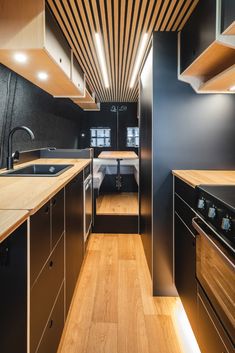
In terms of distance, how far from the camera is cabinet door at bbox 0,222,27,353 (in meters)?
1.00

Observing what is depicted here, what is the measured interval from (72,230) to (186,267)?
0.87 meters

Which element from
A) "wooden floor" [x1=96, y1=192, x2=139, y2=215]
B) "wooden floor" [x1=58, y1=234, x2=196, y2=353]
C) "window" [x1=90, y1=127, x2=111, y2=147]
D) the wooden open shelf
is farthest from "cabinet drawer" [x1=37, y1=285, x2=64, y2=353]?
"window" [x1=90, y1=127, x2=111, y2=147]

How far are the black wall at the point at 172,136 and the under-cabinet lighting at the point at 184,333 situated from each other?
29cm

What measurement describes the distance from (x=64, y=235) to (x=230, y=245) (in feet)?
3.62

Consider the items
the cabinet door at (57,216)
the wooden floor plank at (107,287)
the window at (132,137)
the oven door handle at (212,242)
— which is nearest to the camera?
the oven door handle at (212,242)

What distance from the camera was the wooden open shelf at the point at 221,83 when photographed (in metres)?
1.78

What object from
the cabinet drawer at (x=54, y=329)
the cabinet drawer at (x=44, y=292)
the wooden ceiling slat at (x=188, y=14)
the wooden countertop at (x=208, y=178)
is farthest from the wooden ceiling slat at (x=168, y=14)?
the cabinet drawer at (x=54, y=329)

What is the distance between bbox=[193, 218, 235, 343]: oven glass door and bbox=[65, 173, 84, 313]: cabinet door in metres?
0.87

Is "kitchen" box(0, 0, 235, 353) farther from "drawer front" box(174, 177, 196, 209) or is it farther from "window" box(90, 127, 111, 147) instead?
"window" box(90, 127, 111, 147)

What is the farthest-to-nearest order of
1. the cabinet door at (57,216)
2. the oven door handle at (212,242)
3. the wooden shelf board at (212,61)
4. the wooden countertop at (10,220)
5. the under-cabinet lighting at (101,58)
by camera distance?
the under-cabinet lighting at (101,58) < the wooden shelf board at (212,61) < the cabinet door at (57,216) < the oven door handle at (212,242) < the wooden countertop at (10,220)

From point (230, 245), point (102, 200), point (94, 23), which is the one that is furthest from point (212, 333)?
point (102, 200)

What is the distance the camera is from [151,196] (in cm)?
255

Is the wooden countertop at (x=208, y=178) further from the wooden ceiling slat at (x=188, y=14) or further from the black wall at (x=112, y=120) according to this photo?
Answer: the black wall at (x=112, y=120)

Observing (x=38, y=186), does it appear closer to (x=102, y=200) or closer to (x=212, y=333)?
(x=212, y=333)
